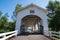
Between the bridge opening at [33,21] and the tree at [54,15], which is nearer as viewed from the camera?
the bridge opening at [33,21]

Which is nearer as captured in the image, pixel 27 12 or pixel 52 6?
pixel 27 12

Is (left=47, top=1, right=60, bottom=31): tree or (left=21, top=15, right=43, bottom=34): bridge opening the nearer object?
(left=21, top=15, right=43, bottom=34): bridge opening

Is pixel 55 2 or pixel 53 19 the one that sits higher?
pixel 55 2

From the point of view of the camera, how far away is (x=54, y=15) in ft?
127

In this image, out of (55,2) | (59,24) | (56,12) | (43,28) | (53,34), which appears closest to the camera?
(53,34)

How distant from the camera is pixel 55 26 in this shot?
36781mm

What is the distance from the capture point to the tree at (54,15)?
120ft

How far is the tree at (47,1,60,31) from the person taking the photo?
36500 millimetres

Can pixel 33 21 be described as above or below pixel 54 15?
below

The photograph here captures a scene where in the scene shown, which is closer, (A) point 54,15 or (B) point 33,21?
(B) point 33,21

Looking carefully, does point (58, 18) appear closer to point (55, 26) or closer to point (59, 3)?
point (55, 26)

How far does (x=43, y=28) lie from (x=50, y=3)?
82.7 feet

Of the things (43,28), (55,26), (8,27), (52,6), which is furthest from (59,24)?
(43,28)

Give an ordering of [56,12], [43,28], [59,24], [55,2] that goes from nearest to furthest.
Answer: [43,28]
[59,24]
[56,12]
[55,2]
